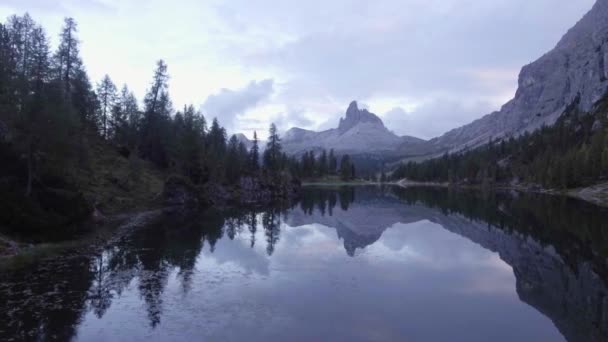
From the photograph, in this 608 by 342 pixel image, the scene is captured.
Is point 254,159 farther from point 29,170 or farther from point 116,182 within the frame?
point 29,170

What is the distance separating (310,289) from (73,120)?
A: 39.6 m

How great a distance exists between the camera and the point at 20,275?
25234mm

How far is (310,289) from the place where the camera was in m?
25.9

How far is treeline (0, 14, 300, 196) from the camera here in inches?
1646

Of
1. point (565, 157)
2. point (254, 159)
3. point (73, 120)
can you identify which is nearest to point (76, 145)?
point (73, 120)

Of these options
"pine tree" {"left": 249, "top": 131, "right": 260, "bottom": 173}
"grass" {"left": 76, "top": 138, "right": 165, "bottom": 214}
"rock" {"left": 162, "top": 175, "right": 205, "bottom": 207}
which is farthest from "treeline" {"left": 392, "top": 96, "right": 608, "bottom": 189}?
"grass" {"left": 76, "top": 138, "right": 165, "bottom": 214}

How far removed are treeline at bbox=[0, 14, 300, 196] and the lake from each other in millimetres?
12817

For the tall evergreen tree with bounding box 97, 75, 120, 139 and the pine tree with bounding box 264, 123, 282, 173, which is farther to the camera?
the pine tree with bounding box 264, 123, 282, 173

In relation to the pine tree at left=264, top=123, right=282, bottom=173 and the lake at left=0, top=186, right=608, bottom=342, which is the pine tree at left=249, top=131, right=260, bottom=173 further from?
the lake at left=0, top=186, right=608, bottom=342

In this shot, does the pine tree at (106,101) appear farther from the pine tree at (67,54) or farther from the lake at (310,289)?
the lake at (310,289)

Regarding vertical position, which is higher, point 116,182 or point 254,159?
point 254,159

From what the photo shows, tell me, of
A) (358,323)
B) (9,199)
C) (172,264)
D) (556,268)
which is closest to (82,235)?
(9,199)

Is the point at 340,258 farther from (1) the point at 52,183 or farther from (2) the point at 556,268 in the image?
(1) the point at 52,183

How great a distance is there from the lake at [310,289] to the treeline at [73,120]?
42.0 ft
